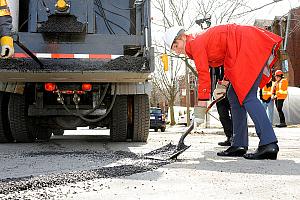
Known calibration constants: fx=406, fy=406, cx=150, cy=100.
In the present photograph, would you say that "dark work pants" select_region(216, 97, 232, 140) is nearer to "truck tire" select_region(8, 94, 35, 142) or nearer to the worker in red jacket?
the worker in red jacket

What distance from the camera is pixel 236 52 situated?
13.1 ft

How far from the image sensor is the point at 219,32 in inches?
161

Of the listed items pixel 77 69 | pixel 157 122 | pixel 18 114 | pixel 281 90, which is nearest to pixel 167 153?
pixel 77 69

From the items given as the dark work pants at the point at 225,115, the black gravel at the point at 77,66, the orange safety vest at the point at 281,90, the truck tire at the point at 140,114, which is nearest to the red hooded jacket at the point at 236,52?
Result: the black gravel at the point at 77,66

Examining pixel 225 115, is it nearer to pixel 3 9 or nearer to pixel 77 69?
pixel 77 69

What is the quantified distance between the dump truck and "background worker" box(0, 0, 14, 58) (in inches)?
5.7

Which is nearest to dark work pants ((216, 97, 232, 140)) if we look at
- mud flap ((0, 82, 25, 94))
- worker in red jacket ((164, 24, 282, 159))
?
worker in red jacket ((164, 24, 282, 159))

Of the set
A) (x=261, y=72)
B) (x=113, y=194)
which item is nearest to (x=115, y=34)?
(x=261, y=72)

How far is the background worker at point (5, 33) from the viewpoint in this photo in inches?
185

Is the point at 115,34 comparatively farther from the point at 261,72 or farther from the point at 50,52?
the point at 261,72

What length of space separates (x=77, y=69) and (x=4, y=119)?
2072mm

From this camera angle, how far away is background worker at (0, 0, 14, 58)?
4.70 m

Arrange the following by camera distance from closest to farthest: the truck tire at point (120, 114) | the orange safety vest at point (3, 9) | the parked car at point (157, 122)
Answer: the orange safety vest at point (3, 9) < the truck tire at point (120, 114) < the parked car at point (157, 122)

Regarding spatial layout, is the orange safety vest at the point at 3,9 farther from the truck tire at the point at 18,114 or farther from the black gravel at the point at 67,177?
the black gravel at the point at 67,177
